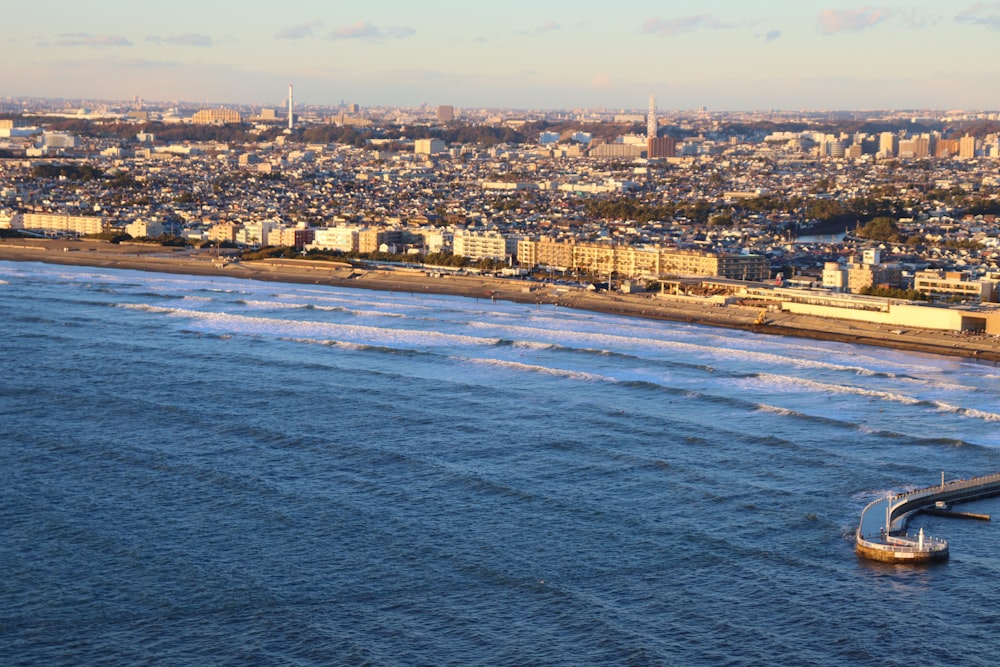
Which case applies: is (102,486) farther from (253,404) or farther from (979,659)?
(979,659)

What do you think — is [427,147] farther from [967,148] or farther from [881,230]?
[881,230]

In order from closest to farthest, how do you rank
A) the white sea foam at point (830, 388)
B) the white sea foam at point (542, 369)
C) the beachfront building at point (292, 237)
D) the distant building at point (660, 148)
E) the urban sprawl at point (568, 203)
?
the white sea foam at point (830, 388), the white sea foam at point (542, 369), the urban sprawl at point (568, 203), the beachfront building at point (292, 237), the distant building at point (660, 148)

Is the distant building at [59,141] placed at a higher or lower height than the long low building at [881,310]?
higher

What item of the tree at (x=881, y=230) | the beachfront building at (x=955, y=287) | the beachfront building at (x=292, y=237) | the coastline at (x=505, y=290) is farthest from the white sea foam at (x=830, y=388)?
the tree at (x=881, y=230)

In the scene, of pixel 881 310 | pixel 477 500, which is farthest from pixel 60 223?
pixel 477 500

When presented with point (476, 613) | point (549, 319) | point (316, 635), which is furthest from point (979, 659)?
point (549, 319)

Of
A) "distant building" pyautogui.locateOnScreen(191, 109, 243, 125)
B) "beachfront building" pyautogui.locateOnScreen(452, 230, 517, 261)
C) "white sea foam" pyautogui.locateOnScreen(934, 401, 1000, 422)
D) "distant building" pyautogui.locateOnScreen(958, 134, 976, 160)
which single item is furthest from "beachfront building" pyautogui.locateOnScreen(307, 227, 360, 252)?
"distant building" pyautogui.locateOnScreen(191, 109, 243, 125)

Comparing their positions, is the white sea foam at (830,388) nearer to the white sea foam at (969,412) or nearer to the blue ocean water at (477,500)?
the blue ocean water at (477,500)
